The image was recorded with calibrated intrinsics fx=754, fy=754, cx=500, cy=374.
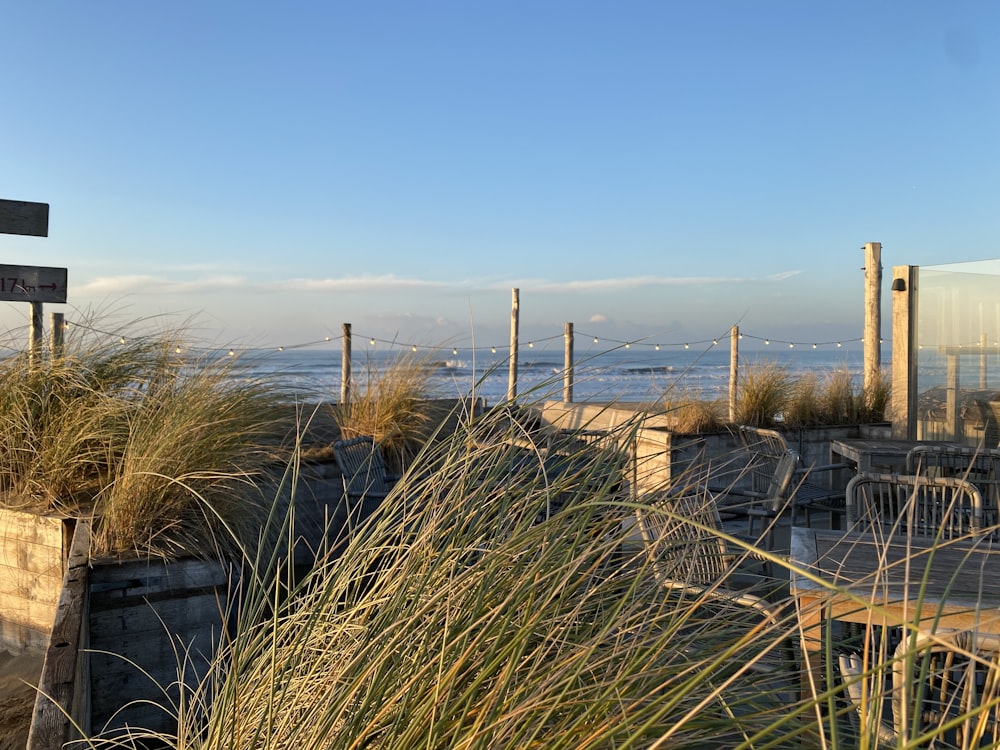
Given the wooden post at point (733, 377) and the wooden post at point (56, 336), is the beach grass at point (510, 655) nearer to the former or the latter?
the wooden post at point (56, 336)

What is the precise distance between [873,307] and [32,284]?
7.91 meters

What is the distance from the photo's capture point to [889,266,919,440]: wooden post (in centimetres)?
648

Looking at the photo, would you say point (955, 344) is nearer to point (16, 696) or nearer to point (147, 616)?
point (147, 616)

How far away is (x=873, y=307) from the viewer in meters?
8.30

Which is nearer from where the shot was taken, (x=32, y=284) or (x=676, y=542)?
(x=676, y=542)

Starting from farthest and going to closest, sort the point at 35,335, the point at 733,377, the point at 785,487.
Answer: the point at 733,377, the point at 35,335, the point at 785,487

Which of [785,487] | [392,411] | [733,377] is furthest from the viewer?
[733,377]

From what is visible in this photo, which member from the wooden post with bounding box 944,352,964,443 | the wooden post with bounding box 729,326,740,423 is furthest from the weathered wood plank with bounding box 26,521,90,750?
the wooden post with bounding box 944,352,964,443

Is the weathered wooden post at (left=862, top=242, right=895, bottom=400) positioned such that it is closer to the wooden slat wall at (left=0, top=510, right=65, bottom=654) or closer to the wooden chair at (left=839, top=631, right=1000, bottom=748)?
the wooden chair at (left=839, top=631, right=1000, bottom=748)

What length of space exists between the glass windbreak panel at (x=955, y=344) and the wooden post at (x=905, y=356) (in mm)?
66

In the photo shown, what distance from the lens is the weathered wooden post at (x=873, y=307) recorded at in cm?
810

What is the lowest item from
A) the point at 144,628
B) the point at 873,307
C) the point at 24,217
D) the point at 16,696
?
the point at 16,696

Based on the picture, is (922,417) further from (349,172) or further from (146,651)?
(349,172)

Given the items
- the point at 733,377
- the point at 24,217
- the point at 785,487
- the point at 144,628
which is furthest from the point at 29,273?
the point at 733,377
